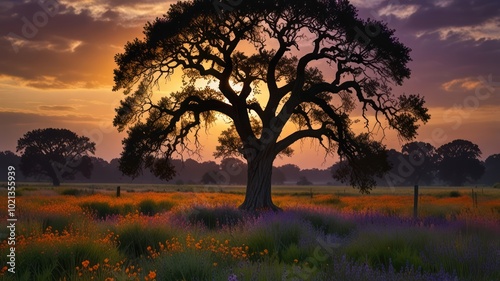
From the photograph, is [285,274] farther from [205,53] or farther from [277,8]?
[205,53]

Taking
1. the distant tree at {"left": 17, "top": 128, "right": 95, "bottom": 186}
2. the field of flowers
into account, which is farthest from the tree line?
the field of flowers

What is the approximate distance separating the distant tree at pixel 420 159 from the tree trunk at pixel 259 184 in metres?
89.0

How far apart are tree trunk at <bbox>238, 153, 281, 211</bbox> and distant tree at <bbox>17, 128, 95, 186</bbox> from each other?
6570 cm

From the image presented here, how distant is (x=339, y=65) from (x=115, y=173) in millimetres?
132825

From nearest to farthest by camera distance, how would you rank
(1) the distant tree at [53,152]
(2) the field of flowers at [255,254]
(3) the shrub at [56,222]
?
(2) the field of flowers at [255,254] < (3) the shrub at [56,222] < (1) the distant tree at [53,152]

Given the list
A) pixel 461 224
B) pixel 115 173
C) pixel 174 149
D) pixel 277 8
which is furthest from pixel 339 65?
pixel 115 173

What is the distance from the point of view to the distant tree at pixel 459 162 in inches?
4112

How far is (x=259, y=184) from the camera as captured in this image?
21891 mm

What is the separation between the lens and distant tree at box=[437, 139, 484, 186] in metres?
104

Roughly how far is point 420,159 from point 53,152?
7464cm

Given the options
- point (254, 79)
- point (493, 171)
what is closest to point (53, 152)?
point (254, 79)

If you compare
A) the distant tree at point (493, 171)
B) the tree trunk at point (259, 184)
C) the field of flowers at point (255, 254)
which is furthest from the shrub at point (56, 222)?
the distant tree at point (493, 171)

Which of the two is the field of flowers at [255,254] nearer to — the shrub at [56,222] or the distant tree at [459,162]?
the shrub at [56,222]

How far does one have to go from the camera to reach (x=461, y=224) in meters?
14.1
